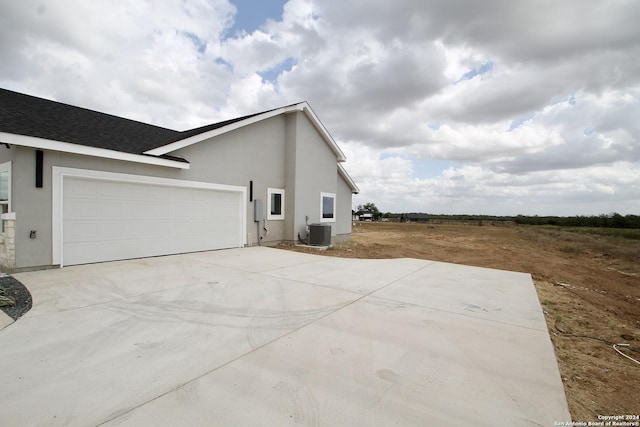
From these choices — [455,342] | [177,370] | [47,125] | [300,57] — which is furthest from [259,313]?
[300,57]

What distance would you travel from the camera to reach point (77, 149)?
699 cm

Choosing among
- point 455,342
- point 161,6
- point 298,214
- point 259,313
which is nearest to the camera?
point 455,342

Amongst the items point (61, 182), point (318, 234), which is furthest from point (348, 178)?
point (61, 182)

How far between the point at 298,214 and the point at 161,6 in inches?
339

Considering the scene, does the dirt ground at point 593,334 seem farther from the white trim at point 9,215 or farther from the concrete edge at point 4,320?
the white trim at point 9,215

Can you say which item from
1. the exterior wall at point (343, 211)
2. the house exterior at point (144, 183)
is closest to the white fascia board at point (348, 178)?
the exterior wall at point (343, 211)

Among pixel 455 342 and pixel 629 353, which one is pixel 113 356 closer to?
pixel 455 342

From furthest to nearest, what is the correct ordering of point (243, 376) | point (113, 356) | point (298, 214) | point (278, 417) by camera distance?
1. point (298, 214)
2. point (113, 356)
3. point (243, 376)
4. point (278, 417)

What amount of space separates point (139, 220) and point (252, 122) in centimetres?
549

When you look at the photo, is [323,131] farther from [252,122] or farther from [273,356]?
[273,356]

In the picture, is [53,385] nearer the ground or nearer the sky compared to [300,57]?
nearer the ground

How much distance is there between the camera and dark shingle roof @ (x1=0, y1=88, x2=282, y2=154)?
6.86m

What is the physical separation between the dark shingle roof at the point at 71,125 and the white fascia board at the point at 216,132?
0.42m

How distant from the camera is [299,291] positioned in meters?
5.68
